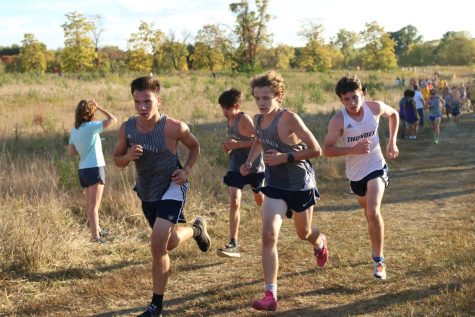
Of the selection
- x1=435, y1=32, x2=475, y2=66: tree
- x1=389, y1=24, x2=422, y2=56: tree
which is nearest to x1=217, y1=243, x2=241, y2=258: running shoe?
x1=435, y1=32, x2=475, y2=66: tree

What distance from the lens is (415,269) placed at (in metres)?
5.00

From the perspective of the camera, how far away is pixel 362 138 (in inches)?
192

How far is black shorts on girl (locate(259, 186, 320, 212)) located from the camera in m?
4.42

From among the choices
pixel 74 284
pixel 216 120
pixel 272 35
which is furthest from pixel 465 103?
pixel 272 35

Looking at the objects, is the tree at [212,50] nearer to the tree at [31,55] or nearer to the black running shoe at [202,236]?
the tree at [31,55]

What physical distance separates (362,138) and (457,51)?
84.0 m

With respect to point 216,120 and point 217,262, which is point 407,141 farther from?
point 217,262

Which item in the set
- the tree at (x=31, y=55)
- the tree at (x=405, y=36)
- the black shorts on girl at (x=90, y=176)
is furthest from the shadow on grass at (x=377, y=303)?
the tree at (x=405, y=36)

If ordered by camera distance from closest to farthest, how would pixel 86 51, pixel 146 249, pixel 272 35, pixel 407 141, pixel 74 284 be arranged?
pixel 74 284 → pixel 146 249 → pixel 407 141 → pixel 86 51 → pixel 272 35

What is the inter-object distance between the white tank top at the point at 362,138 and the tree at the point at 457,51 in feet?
254

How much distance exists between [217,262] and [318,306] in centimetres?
156

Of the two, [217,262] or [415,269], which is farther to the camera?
[217,262]

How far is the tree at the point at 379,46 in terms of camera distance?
2212 inches

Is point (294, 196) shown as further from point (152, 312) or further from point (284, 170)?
point (152, 312)
